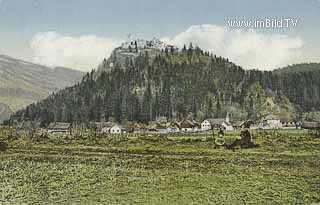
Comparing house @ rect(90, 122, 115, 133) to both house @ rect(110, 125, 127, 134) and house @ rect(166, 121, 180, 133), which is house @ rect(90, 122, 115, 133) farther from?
house @ rect(166, 121, 180, 133)

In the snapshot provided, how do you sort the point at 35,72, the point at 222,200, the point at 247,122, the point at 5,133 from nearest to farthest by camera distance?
1. the point at 222,200
2. the point at 247,122
3. the point at 5,133
4. the point at 35,72

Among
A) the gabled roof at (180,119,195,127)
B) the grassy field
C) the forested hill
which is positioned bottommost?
the grassy field

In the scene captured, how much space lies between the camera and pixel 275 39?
568 cm

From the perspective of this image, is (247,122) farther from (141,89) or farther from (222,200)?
(141,89)

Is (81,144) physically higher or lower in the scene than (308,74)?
lower

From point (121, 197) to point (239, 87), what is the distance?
1.88 metres

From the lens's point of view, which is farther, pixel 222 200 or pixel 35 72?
pixel 35 72

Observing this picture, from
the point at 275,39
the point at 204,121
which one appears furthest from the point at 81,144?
the point at 275,39

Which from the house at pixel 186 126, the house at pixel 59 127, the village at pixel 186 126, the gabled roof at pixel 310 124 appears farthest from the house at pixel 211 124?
the house at pixel 59 127

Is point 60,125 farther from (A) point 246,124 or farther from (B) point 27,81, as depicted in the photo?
(A) point 246,124

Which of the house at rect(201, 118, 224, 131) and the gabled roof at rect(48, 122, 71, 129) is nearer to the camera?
the house at rect(201, 118, 224, 131)

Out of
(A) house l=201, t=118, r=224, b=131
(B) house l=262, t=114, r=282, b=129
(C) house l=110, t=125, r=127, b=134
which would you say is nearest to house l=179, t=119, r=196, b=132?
(A) house l=201, t=118, r=224, b=131

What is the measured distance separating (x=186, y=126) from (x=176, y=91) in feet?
1.46

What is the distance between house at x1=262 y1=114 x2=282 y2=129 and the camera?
5.56 m
